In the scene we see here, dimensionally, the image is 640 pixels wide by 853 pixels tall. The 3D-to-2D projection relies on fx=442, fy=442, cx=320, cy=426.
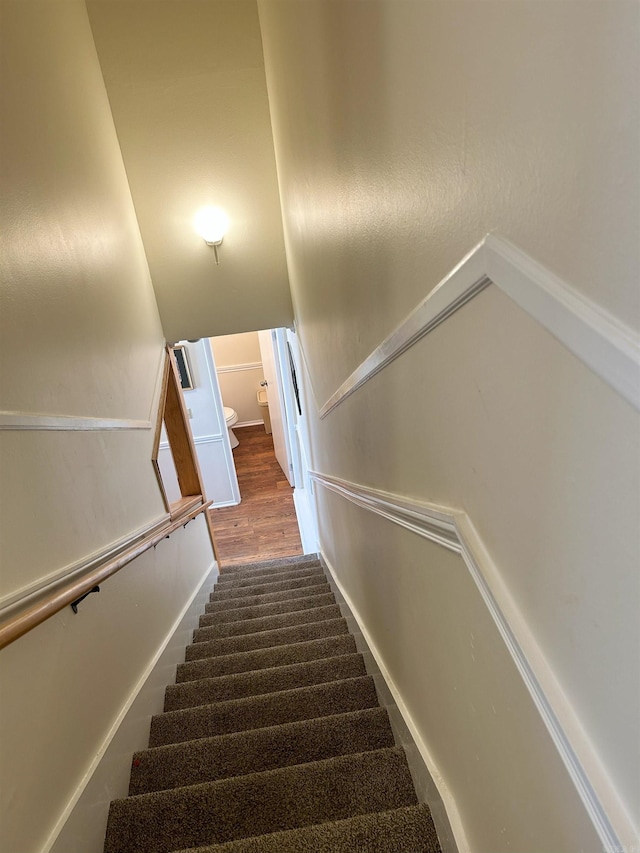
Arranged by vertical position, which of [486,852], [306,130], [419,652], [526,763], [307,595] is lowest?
[486,852]

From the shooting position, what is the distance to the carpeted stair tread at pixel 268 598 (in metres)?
3.12

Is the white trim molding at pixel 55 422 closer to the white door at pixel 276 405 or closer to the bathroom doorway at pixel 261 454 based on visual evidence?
the bathroom doorway at pixel 261 454

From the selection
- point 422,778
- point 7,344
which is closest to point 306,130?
point 7,344

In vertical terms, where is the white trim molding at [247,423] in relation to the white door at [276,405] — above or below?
above

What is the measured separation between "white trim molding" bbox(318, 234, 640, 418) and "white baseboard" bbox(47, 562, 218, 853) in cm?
160

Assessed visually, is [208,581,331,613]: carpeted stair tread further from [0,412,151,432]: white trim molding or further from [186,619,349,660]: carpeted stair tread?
[0,412,151,432]: white trim molding

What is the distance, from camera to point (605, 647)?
480 mm

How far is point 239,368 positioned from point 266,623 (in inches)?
248

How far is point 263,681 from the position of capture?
6.64ft

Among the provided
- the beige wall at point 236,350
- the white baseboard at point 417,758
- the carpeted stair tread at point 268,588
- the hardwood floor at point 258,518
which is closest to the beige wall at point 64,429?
the carpeted stair tread at point 268,588

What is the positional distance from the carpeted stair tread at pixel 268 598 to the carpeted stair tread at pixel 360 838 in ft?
6.22

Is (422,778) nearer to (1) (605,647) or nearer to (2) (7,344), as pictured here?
(1) (605,647)

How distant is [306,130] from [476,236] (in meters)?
1.59

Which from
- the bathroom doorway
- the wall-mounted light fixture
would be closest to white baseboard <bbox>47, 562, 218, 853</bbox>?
the wall-mounted light fixture
